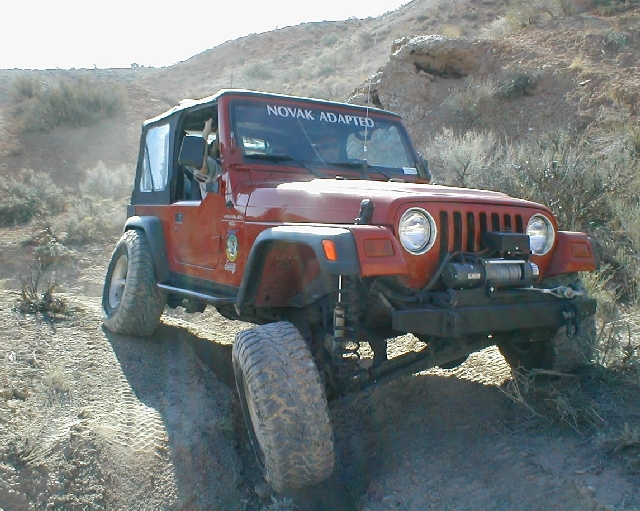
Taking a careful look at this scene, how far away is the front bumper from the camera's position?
2.77 metres

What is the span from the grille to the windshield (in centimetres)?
128

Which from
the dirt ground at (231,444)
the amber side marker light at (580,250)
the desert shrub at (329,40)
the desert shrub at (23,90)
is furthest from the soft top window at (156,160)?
the desert shrub at (329,40)

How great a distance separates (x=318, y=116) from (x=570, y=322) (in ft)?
7.46

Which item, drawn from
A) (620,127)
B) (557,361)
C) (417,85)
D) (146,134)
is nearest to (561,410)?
(557,361)

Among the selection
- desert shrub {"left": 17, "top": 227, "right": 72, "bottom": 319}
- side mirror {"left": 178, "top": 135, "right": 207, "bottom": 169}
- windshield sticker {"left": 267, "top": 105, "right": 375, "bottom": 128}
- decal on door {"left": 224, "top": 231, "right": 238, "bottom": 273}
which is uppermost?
windshield sticker {"left": 267, "top": 105, "right": 375, "bottom": 128}

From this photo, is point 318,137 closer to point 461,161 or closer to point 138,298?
point 138,298

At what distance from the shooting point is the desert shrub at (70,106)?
73.4ft

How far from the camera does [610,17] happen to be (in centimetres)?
1600

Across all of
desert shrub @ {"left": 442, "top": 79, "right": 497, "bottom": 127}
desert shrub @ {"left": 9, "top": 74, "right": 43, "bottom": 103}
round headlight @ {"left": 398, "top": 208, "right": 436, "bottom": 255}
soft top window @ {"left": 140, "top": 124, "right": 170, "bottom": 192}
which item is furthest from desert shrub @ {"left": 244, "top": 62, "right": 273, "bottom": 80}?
round headlight @ {"left": 398, "top": 208, "right": 436, "bottom": 255}

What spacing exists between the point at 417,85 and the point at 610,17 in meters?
6.19

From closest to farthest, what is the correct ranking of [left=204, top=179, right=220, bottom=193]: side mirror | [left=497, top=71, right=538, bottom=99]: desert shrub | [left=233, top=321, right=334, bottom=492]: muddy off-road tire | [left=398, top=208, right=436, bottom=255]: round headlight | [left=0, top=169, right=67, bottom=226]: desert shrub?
[left=233, top=321, right=334, bottom=492]: muddy off-road tire, [left=398, top=208, right=436, bottom=255]: round headlight, [left=204, top=179, right=220, bottom=193]: side mirror, [left=497, top=71, right=538, bottom=99]: desert shrub, [left=0, top=169, right=67, bottom=226]: desert shrub

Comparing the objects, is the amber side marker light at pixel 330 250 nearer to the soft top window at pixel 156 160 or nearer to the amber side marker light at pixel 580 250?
the amber side marker light at pixel 580 250

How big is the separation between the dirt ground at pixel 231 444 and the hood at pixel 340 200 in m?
1.11

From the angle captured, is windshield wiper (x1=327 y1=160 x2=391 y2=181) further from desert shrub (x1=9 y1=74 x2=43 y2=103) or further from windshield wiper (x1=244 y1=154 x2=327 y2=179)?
desert shrub (x1=9 y1=74 x2=43 y2=103)
